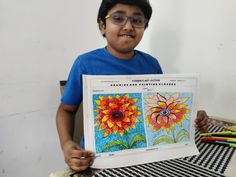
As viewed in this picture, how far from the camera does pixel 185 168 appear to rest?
0.53m

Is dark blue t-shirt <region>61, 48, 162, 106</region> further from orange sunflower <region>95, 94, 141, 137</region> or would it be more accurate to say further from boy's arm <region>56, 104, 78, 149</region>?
orange sunflower <region>95, 94, 141, 137</region>

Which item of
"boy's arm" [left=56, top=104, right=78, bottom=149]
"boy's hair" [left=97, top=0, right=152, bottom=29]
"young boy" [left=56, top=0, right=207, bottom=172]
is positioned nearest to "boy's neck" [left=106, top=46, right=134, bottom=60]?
"young boy" [left=56, top=0, right=207, bottom=172]

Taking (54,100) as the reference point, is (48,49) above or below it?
above

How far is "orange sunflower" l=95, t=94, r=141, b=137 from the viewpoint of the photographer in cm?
55

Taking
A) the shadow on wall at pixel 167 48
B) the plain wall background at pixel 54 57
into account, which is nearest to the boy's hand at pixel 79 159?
the plain wall background at pixel 54 57

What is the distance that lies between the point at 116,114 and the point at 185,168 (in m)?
0.20

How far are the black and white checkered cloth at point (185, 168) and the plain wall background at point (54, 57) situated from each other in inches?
17.7

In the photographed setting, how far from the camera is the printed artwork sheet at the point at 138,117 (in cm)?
54

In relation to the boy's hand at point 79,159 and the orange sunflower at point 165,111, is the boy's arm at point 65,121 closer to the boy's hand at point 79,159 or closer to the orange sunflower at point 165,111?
the boy's hand at point 79,159

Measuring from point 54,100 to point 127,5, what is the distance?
60 centimetres

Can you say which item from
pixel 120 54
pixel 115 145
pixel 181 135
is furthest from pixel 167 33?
pixel 115 145

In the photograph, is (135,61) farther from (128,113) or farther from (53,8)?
(53,8)

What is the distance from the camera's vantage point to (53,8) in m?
1.03

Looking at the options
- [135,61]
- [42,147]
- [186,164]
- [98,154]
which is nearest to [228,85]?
[135,61]
